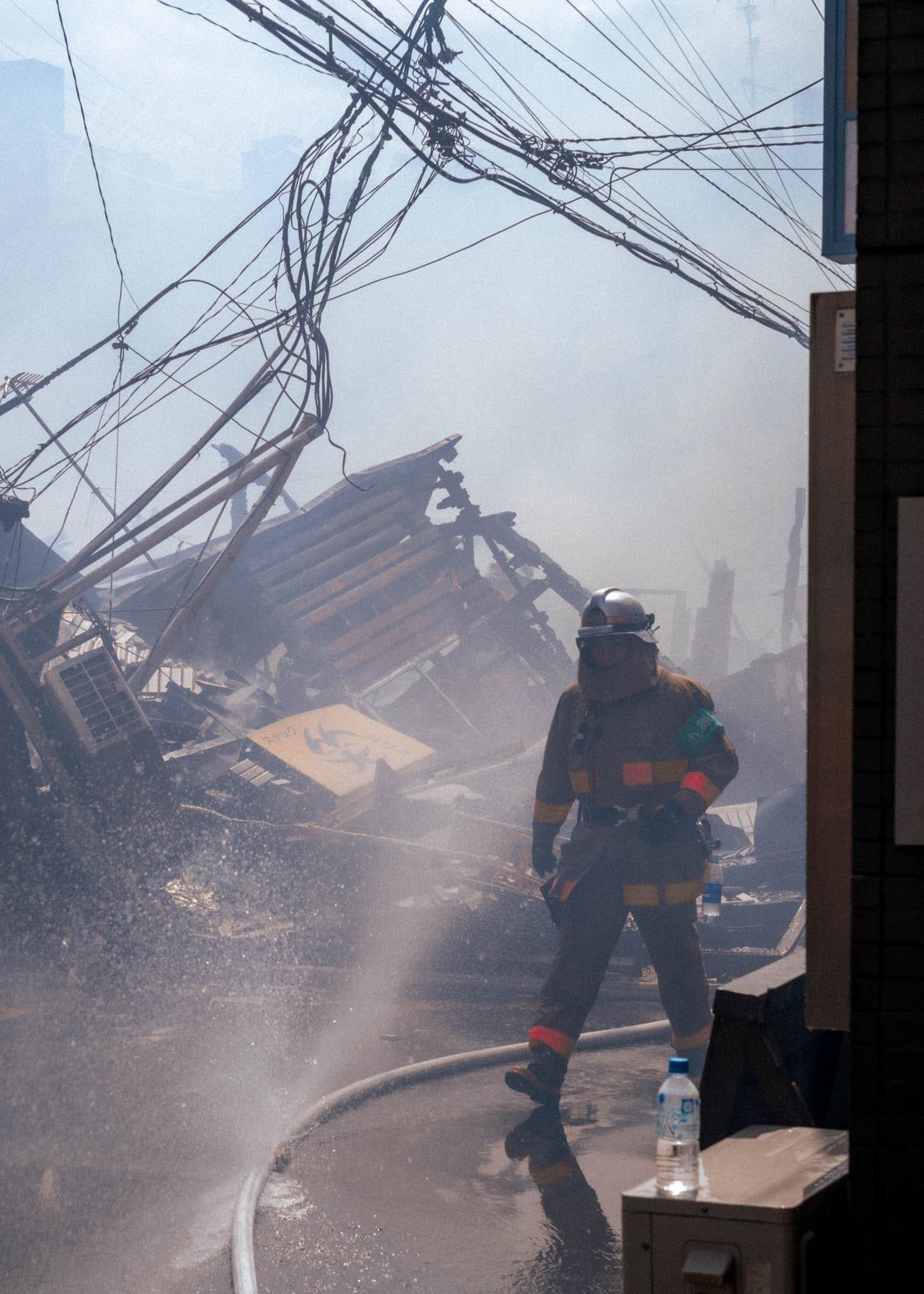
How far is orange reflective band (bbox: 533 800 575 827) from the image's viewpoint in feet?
16.8

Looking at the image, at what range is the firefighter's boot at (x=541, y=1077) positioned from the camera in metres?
4.45

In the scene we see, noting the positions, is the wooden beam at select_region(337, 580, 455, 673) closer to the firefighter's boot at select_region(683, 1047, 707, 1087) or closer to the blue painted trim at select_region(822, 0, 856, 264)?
the firefighter's boot at select_region(683, 1047, 707, 1087)

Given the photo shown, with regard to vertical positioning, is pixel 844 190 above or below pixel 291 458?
below

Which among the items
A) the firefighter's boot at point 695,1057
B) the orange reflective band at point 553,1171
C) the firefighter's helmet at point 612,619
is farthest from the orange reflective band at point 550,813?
the orange reflective band at point 553,1171

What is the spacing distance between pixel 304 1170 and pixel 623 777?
206cm

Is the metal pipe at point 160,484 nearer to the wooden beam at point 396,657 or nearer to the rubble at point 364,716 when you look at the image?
the rubble at point 364,716

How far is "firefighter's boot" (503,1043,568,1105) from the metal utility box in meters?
2.61

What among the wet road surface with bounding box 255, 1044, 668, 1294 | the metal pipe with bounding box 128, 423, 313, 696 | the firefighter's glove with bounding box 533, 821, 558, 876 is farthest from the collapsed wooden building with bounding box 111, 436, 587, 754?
the wet road surface with bounding box 255, 1044, 668, 1294

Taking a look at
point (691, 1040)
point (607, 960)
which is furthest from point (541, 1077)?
point (691, 1040)

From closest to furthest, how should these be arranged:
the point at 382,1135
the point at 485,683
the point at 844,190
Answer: the point at 844,190
the point at 382,1135
the point at 485,683

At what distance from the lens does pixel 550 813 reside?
5.13 m

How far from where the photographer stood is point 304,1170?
392 cm

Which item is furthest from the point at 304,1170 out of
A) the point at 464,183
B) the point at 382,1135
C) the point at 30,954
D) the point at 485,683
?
the point at 485,683

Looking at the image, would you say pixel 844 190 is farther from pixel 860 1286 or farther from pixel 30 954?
pixel 30 954
